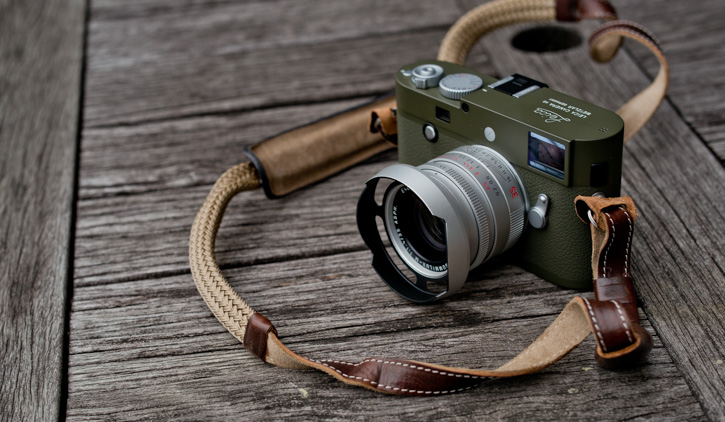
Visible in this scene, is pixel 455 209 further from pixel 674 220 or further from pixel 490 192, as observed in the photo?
pixel 674 220

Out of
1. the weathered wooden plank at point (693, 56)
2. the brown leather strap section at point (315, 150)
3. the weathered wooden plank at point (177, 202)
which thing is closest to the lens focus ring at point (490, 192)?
the weathered wooden plank at point (177, 202)

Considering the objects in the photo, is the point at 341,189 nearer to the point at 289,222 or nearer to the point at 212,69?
the point at 289,222

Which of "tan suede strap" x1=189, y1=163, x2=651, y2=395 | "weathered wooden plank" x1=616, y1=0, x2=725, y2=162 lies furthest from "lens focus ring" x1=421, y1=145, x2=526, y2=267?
"weathered wooden plank" x1=616, y1=0, x2=725, y2=162

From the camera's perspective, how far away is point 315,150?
1.38m

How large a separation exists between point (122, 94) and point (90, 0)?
1.82ft

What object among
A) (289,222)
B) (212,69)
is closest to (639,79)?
(289,222)

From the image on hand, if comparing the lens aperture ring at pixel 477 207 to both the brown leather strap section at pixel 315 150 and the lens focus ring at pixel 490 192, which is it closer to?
the lens focus ring at pixel 490 192

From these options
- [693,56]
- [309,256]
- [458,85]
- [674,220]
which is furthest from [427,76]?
[693,56]

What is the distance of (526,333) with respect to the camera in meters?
1.02

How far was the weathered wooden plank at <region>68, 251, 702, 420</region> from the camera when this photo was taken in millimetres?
924

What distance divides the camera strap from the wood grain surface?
0.09 ft

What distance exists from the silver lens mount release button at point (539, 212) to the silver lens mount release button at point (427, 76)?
8.9 inches

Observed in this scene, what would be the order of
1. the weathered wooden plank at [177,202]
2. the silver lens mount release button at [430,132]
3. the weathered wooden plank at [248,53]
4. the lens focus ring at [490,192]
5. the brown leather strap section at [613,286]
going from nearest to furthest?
the brown leather strap section at [613,286], the lens focus ring at [490,192], the silver lens mount release button at [430,132], the weathered wooden plank at [177,202], the weathered wooden plank at [248,53]

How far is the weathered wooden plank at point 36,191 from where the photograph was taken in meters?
1.04
